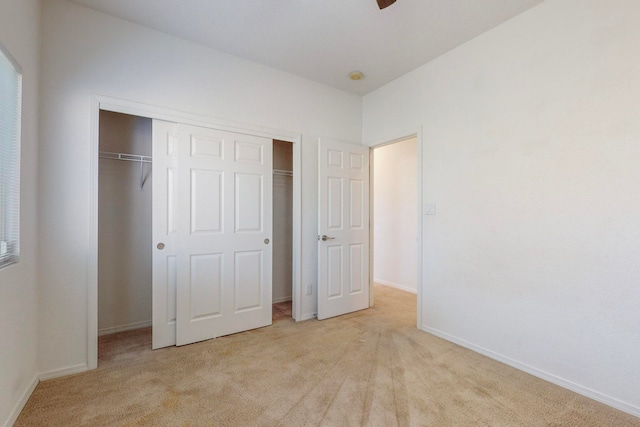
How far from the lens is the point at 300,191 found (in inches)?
128

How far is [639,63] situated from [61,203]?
396cm

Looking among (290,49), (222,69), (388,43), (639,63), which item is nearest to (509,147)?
(639,63)

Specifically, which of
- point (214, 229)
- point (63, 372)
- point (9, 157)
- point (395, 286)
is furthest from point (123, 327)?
point (395, 286)

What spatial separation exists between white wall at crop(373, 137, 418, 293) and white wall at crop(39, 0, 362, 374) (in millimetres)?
3055

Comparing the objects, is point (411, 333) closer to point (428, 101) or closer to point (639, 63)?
point (428, 101)

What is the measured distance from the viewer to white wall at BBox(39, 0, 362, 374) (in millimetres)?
2078

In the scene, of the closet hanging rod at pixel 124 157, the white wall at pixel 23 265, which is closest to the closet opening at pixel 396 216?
the closet hanging rod at pixel 124 157

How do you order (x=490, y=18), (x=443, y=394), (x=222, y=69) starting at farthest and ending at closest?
(x=222, y=69), (x=490, y=18), (x=443, y=394)

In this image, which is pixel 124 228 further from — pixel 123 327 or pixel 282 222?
pixel 282 222

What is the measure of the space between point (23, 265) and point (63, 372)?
35.5 inches

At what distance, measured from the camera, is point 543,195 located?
2.15 m

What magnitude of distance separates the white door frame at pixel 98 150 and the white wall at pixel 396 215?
6.99 feet

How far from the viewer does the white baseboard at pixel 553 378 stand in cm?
178

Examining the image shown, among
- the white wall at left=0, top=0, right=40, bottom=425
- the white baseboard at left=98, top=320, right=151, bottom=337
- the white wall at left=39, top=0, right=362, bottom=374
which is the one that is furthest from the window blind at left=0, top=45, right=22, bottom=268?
the white baseboard at left=98, top=320, right=151, bottom=337
